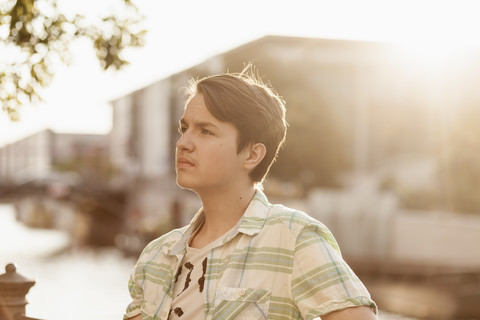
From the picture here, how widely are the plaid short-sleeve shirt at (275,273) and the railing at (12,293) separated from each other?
1.53 meters

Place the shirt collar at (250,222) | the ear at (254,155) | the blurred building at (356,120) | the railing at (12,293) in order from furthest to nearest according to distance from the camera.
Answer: the blurred building at (356,120)
the railing at (12,293)
the ear at (254,155)
the shirt collar at (250,222)

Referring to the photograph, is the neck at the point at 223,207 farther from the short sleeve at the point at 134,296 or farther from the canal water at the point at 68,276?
the canal water at the point at 68,276

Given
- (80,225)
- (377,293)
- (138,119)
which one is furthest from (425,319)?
(80,225)

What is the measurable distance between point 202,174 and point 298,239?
0.32 metres

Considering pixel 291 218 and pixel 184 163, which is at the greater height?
pixel 184 163

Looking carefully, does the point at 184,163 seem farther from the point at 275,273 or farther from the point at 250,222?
the point at 275,273

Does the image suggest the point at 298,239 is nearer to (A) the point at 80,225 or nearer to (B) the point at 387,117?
(B) the point at 387,117

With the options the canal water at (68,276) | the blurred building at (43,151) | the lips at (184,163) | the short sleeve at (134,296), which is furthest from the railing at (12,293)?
the blurred building at (43,151)

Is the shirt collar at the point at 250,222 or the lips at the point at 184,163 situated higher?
the lips at the point at 184,163

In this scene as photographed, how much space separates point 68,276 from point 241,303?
1412 inches

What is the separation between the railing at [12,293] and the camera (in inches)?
145

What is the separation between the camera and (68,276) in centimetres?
3700

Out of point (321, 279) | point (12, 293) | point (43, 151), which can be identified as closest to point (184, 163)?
point (321, 279)

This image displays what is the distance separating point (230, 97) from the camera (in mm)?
2270
